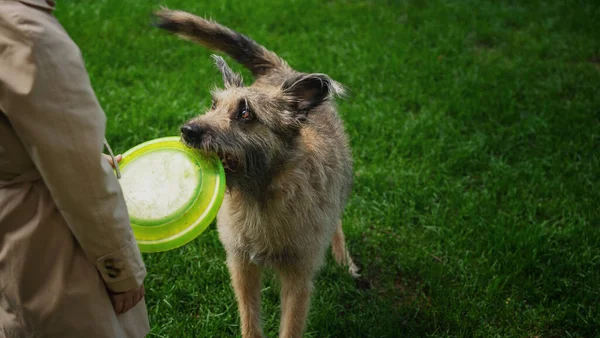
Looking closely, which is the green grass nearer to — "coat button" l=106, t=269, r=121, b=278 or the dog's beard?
the dog's beard

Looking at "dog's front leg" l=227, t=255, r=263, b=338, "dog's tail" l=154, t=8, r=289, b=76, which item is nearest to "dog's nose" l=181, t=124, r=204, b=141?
"dog's front leg" l=227, t=255, r=263, b=338

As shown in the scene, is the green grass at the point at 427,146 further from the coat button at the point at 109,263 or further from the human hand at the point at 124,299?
the coat button at the point at 109,263

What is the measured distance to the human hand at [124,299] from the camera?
219cm

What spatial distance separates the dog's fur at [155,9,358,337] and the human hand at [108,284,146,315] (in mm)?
820

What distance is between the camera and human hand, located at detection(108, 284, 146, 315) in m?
2.19

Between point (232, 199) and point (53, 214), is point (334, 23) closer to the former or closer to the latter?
point (232, 199)

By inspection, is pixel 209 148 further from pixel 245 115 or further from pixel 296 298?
pixel 296 298

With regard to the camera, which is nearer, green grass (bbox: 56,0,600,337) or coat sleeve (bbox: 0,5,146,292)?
coat sleeve (bbox: 0,5,146,292)

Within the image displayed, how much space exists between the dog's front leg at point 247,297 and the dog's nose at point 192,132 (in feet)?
3.30

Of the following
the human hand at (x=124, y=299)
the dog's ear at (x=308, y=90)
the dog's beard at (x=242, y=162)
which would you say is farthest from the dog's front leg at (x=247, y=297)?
the human hand at (x=124, y=299)

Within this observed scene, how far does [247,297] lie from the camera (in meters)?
3.55

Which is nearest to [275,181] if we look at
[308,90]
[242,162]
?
[242,162]

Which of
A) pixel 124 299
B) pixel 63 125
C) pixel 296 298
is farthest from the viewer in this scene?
pixel 296 298

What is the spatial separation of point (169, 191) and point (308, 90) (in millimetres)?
970
